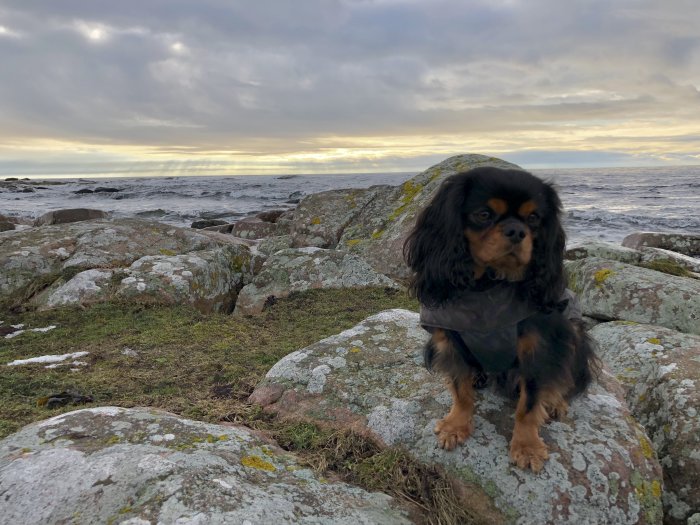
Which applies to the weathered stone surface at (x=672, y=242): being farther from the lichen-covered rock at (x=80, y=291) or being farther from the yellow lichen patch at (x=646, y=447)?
the lichen-covered rock at (x=80, y=291)

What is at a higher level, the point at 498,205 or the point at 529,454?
the point at 498,205

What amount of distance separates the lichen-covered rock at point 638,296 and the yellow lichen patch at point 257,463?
15.3ft

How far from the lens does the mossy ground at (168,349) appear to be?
3650mm

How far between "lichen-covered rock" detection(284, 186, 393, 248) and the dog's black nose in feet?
26.4

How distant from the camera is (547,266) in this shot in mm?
2859

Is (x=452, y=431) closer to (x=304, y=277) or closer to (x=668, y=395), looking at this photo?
(x=668, y=395)

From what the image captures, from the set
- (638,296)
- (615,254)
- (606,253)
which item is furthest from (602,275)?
(615,254)

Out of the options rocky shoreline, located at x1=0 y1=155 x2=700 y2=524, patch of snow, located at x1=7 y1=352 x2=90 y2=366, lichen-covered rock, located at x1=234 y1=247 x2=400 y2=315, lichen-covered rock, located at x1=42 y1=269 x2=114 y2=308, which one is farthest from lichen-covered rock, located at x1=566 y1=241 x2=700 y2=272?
patch of snow, located at x1=7 y1=352 x2=90 y2=366

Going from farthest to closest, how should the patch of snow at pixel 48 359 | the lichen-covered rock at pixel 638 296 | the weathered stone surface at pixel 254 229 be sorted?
the weathered stone surface at pixel 254 229
the lichen-covered rock at pixel 638 296
the patch of snow at pixel 48 359

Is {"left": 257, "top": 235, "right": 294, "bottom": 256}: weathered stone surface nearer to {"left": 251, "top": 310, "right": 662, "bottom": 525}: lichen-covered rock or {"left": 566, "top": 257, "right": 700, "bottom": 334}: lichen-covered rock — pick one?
{"left": 566, "top": 257, "right": 700, "bottom": 334}: lichen-covered rock

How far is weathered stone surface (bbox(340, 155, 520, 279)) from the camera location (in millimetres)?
8648

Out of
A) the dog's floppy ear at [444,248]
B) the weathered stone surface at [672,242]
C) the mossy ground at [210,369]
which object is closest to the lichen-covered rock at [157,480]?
the mossy ground at [210,369]

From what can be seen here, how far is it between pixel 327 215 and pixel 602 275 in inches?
255

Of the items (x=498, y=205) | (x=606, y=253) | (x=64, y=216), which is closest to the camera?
(x=498, y=205)
